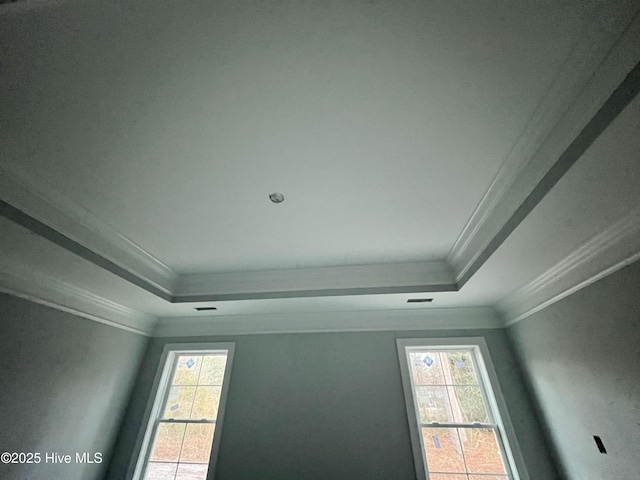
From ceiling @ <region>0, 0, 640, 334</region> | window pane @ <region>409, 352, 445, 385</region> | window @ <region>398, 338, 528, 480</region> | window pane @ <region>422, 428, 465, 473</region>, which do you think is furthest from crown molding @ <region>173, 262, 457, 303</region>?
window pane @ <region>422, 428, 465, 473</region>

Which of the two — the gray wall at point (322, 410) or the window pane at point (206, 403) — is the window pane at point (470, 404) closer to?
the gray wall at point (322, 410)

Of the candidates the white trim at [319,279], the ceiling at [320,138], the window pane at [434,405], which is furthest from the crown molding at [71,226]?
the window pane at [434,405]

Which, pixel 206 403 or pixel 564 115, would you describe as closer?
pixel 564 115

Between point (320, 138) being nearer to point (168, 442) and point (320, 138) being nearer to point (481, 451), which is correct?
point (481, 451)

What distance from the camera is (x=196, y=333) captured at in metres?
3.53

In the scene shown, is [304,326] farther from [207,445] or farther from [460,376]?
[460,376]

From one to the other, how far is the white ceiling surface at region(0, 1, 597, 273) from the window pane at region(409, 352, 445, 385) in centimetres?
177

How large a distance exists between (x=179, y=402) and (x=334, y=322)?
2080 millimetres

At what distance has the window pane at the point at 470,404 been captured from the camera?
277cm

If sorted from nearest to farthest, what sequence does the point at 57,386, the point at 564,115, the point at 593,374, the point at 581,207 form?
the point at 564,115 < the point at 581,207 < the point at 593,374 < the point at 57,386

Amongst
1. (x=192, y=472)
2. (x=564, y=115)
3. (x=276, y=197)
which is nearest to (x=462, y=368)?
(x=564, y=115)

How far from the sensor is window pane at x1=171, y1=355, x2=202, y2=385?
11.1 ft

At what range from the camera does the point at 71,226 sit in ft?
6.66

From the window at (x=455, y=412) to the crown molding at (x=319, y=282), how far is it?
81cm
